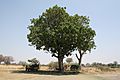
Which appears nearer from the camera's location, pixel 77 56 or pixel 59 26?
pixel 59 26

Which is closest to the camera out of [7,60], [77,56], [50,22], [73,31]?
[73,31]

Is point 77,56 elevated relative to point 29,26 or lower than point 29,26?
lower

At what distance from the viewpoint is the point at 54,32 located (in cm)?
5138

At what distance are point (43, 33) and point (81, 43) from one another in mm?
7821

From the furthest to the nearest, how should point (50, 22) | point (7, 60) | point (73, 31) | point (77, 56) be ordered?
1. point (7, 60)
2. point (77, 56)
3. point (50, 22)
4. point (73, 31)

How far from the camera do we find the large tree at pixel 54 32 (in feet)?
168

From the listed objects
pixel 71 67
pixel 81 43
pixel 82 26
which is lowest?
pixel 71 67

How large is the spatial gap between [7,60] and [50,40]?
116 m

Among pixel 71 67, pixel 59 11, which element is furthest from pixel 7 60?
pixel 59 11

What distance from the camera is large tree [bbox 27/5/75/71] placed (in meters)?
51.2

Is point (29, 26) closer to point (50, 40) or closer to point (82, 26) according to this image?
point (50, 40)

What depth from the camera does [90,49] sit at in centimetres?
5669

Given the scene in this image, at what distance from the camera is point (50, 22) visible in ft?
179

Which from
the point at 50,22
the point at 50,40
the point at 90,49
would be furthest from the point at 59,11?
the point at 90,49
